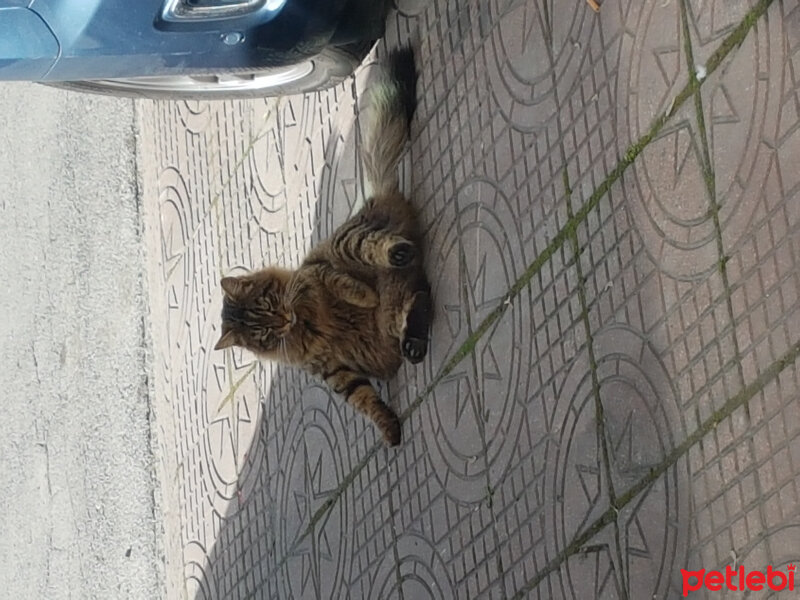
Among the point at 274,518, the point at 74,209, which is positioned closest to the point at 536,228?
the point at 274,518

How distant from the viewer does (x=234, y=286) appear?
14.0 ft

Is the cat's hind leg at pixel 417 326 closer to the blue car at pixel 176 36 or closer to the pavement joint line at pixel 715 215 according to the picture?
the blue car at pixel 176 36

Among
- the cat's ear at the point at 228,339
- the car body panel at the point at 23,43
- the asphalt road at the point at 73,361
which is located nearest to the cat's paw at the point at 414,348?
the cat's ear at the point at 228,339

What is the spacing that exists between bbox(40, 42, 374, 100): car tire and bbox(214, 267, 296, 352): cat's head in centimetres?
81

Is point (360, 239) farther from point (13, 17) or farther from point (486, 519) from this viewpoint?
point (13, 17)

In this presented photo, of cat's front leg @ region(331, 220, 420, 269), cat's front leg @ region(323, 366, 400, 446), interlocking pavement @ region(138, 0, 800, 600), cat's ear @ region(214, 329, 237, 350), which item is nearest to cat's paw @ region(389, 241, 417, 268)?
cat's front leg @ region(331, 220, 420, 269)

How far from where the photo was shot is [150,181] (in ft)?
20.6

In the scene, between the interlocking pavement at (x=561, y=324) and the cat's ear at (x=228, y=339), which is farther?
the cat's ear at (x=228, y=339)

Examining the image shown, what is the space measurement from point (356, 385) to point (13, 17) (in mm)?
1819

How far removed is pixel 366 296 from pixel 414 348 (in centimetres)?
27

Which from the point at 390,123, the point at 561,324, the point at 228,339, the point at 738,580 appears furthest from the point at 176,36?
the point at 738,580

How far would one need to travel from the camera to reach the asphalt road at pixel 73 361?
6.00 meters

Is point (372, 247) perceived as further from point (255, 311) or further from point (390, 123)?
point (255, 311)

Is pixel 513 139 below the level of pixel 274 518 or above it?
above
